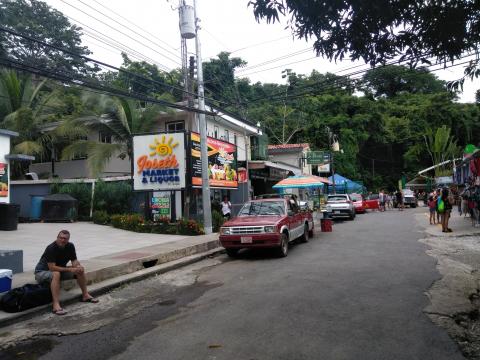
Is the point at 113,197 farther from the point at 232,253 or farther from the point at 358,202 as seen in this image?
the point at 358,202

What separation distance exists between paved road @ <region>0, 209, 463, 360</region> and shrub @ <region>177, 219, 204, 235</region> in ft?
22.1

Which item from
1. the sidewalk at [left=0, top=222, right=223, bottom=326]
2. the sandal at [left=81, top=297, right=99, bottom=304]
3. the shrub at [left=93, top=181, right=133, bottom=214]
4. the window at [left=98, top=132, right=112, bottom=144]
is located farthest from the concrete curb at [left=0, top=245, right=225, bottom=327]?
the window at [left=98, top=132, right=112, bottom=144]

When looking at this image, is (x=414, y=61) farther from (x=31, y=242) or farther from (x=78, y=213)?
(x=78, y=213)

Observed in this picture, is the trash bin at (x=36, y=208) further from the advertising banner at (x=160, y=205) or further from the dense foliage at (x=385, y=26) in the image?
the dense foliage at (x=385, y=26)

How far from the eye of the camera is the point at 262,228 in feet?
39.4


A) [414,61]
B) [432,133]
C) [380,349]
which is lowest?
[380,349]

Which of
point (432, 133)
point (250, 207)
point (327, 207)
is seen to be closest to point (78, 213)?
point (250, 207)

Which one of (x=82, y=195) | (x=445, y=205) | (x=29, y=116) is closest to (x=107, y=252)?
(x=82, y=195)

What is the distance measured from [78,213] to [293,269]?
16087mm

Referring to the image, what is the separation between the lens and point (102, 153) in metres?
23.7

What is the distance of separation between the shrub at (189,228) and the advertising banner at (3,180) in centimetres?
667

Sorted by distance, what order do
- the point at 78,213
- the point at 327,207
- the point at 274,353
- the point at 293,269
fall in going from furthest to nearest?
the point at 327,207
the point at 78,213
the point at 293,269
the point at 274,353

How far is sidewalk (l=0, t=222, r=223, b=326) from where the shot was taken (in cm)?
895

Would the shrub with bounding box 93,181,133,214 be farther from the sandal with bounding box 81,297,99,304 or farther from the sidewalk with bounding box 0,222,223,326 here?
the sandal with bounding box 81,297,99,304
